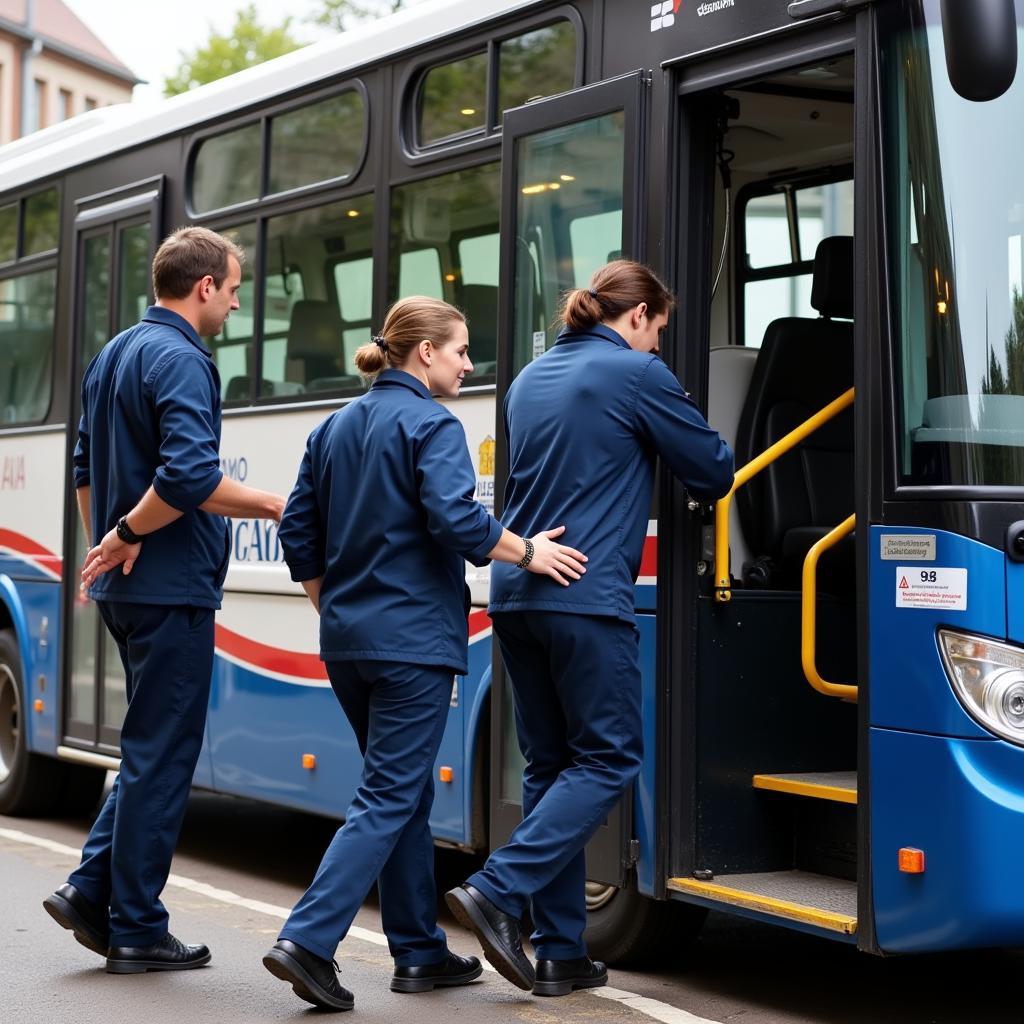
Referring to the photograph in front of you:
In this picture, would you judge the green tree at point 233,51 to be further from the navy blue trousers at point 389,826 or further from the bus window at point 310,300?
the navy blue trousers at point 389,826

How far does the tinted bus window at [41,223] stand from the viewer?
9594 millimetres

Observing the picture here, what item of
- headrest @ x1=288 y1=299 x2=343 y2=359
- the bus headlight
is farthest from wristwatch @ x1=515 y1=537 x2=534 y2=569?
headrest @ x1=288 y1=299 x2=343 y2=359

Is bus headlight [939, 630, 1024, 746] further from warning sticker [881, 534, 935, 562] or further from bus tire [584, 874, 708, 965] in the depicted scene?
bus tire [584, 874, 708, 965]

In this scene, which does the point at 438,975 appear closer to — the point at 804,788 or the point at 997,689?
the point at 804,788

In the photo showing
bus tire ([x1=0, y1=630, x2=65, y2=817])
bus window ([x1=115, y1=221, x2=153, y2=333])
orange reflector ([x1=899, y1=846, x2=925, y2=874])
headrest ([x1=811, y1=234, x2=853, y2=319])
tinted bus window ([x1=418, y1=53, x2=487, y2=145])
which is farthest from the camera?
bus tire ([x1=0, y1=630, x2=65, y2=817])

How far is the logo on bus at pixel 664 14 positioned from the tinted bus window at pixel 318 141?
1.79 meters

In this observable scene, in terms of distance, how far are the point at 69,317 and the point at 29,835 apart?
99.6 inches

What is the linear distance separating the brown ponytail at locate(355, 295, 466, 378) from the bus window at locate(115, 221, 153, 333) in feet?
11.3

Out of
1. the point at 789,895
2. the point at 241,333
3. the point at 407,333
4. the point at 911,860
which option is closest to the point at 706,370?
the point at 407,333

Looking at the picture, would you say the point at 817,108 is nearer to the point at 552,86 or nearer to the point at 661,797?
the point at 552,86

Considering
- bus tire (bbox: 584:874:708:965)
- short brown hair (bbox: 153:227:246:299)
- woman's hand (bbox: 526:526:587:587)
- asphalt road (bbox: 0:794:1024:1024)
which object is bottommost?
asphalt road (bbox: 0:794:1024:1024)

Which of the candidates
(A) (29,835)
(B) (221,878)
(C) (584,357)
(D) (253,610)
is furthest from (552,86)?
(A) (29,835)

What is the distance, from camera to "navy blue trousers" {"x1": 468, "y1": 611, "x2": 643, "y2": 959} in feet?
16.7

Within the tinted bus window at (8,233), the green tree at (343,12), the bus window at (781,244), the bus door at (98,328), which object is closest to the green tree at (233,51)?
the green tree at (343,12)
